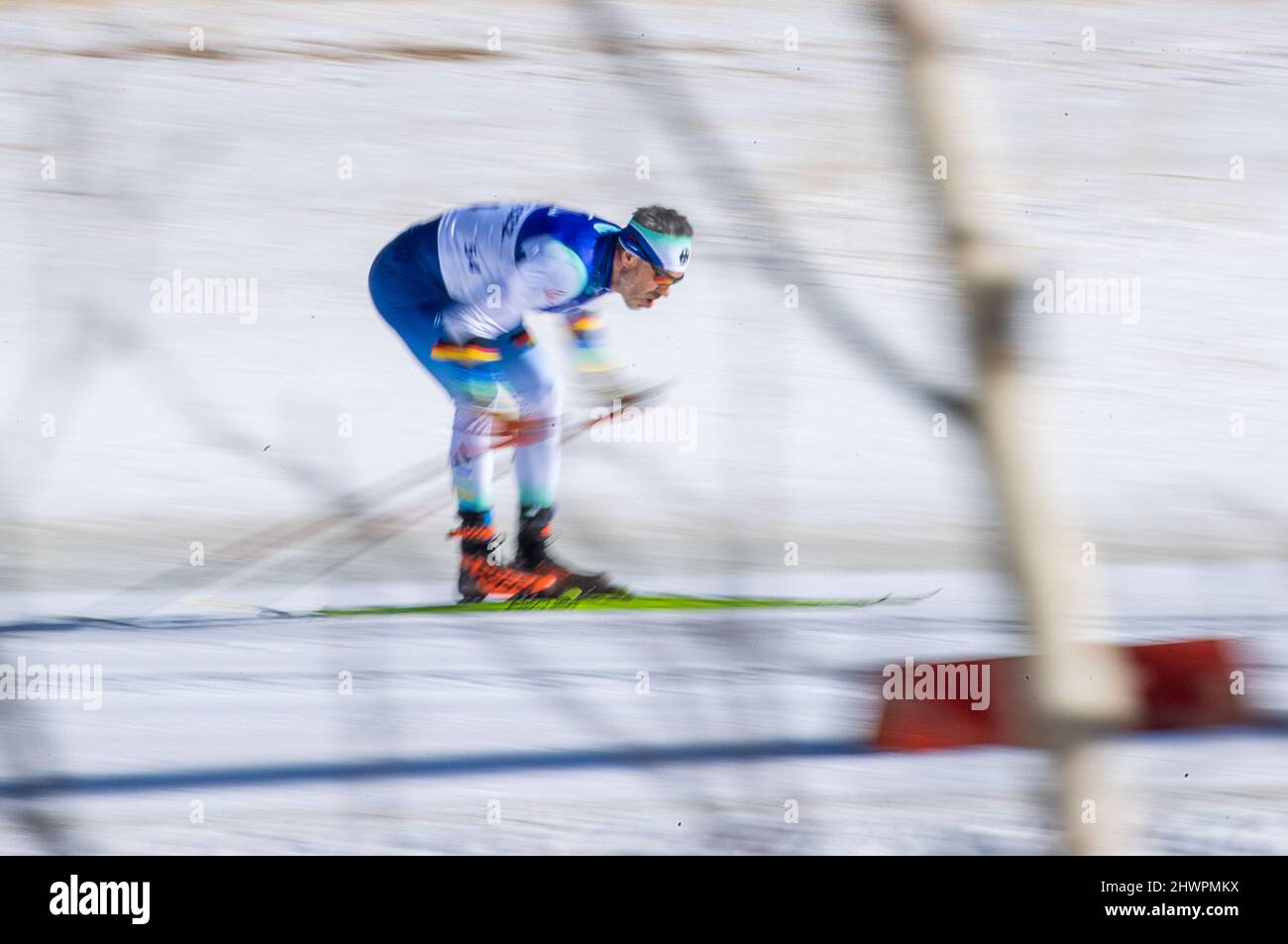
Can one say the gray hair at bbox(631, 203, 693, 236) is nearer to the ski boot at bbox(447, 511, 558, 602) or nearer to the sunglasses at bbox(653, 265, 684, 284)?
the sunglasses at bbox(653, 265, 684, 284)

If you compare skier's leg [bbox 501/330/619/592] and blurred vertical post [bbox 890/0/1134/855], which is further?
skier's leg [bbox 501/330/619/592]

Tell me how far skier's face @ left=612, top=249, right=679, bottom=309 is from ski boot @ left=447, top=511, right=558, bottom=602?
0.49 metres

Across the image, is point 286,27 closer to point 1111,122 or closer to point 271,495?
point 271,495

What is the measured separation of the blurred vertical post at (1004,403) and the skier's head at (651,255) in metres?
0.88

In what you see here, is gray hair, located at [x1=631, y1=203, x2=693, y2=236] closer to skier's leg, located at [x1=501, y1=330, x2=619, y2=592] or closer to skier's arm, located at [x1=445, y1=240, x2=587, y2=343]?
skier's arm, located at [x1=445, y1=240, x2=587, y2=343]

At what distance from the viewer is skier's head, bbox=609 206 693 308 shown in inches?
74.7

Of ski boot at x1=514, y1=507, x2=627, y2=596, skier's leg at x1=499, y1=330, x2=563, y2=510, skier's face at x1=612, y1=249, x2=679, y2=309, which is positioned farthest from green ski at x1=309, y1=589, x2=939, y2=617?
skier's face at x1=612, y1=249, x2=679, y2=309

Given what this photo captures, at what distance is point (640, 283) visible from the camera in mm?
1904

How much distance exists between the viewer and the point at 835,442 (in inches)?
75.7

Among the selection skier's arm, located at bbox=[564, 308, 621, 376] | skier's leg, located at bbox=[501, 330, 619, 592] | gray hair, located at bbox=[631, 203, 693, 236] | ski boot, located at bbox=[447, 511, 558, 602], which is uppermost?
gray hair, located at bbox=[631, 203, 693, 236]

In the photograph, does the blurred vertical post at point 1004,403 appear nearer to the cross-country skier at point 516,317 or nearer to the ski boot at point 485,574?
the cross-country skier at point 516,317

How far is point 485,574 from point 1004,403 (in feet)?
3.80

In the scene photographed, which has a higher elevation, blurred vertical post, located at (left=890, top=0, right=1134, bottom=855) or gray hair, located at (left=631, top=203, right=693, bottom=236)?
gray hair, located at (left=631, top=203, right=693, bottom=236)

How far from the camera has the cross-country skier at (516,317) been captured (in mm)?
1879
